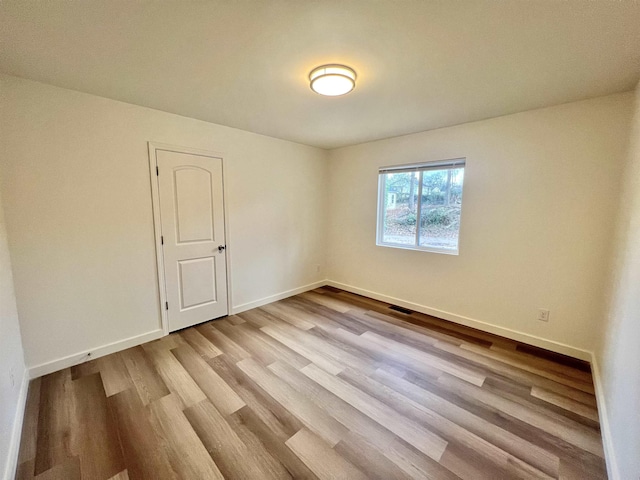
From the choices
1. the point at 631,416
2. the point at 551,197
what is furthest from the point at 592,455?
the point at 551,197

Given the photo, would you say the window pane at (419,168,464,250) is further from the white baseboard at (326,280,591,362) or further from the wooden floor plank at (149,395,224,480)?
the wooden floor plank at (149,395,224,480)

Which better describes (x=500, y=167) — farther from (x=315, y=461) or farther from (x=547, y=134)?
(x=315, y=461)

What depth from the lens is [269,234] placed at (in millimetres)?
3713

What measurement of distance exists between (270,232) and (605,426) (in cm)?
351

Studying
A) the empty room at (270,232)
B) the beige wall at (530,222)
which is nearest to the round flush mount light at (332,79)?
the empty room at (270,232)

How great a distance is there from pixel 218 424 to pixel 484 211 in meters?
3.14

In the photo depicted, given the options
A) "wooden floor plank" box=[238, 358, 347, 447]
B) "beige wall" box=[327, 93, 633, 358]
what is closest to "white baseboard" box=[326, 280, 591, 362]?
"beige wall" box=[327, 93, 633, 358]

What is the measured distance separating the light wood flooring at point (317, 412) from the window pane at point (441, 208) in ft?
3.86

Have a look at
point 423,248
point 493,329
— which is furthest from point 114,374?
point 493,329

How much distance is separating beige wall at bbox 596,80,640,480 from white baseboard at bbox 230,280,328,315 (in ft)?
11.0

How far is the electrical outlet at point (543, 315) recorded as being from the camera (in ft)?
8.33

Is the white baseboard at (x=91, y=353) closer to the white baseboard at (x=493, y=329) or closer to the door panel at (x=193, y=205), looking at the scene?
the door panel at (x=193, y=205)

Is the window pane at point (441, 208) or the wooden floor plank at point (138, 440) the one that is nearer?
the wooden floor plank at point (138, 440)

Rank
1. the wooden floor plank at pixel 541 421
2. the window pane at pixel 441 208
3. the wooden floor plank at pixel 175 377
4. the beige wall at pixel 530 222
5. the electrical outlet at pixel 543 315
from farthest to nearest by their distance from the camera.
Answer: the window pane at pixel 441 208, the electrical outlet at pixel 543 315, the beige wall at pixel 530 222, the wooden floor plank at pixel 175 377, the wooden floor plank at pixel 541 421
